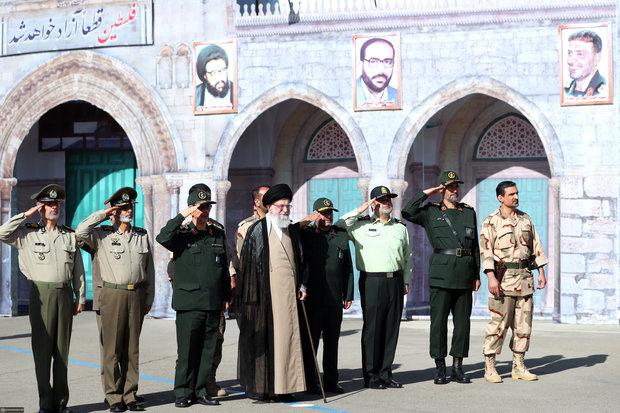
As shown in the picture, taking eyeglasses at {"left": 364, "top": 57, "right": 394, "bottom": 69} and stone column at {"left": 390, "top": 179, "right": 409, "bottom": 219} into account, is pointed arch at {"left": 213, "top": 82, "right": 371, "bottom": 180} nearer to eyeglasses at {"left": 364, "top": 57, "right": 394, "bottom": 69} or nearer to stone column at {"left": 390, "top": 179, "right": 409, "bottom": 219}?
stone column at {"left": 390, "top": 179, "right": 409, "bottom": 219}

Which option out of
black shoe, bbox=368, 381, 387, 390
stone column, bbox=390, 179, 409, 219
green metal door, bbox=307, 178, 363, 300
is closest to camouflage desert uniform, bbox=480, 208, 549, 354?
black shoe, bbox=368, 381, 387, 390

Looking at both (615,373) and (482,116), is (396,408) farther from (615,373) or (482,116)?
(482,116)

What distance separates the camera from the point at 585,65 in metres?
13.6

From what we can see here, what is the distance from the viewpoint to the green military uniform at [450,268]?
780cm

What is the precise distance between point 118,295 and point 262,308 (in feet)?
3.50

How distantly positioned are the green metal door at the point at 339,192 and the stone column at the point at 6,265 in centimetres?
522

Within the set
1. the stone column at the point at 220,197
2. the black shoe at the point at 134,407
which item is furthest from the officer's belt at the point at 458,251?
the stone column at the point at 220,197

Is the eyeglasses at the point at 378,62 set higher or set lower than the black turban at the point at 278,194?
higher

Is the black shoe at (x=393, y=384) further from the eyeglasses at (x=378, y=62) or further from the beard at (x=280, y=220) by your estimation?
the eyeglasses at (x=378, y=62)

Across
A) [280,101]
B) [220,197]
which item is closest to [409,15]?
[280,101]

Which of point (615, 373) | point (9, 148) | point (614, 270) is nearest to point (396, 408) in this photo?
point (615, 373)

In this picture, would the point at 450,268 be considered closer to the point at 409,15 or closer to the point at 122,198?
the point at 122,198

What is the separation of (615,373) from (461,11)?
23.7 ft

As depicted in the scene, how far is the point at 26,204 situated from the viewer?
18.1 m
